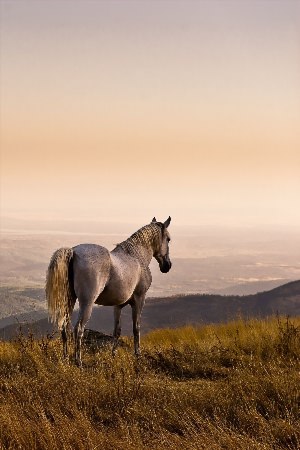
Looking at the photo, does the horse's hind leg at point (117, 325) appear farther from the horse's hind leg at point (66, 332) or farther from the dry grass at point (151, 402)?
the horse's hind leg at point (66, 332)

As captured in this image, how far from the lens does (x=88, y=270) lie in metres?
10.9

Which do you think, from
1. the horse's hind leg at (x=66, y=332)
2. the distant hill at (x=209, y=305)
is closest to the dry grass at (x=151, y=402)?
the horse's hind leg at (x=66, y=332)

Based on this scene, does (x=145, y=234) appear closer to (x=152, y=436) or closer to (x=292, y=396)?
(x=292, y=396)

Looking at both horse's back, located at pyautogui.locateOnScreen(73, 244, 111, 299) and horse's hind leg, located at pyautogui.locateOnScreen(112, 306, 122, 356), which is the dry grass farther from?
horse's back, located at pyautogui.locateOnScreen(73, 244, 111, 299)

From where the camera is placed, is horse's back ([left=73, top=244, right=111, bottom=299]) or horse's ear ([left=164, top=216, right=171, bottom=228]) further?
horse's ear ([left=164, top=216, right=171, bottom=228])

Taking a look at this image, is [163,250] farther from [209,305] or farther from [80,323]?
[209,305]

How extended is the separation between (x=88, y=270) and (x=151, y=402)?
10.6ft

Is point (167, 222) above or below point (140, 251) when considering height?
above

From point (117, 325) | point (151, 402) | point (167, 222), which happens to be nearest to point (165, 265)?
point (167, 222)

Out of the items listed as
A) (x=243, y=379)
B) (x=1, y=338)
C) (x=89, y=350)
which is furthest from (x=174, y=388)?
(x=1, y=338)

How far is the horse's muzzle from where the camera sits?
13.8 metres

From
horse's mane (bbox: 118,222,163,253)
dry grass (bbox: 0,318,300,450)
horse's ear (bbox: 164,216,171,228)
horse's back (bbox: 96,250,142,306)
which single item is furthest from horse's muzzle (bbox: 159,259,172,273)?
Answer: dry grass (bbox: 0,318,300,450)

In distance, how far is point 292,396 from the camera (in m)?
8.42

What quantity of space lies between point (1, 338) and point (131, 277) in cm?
393
